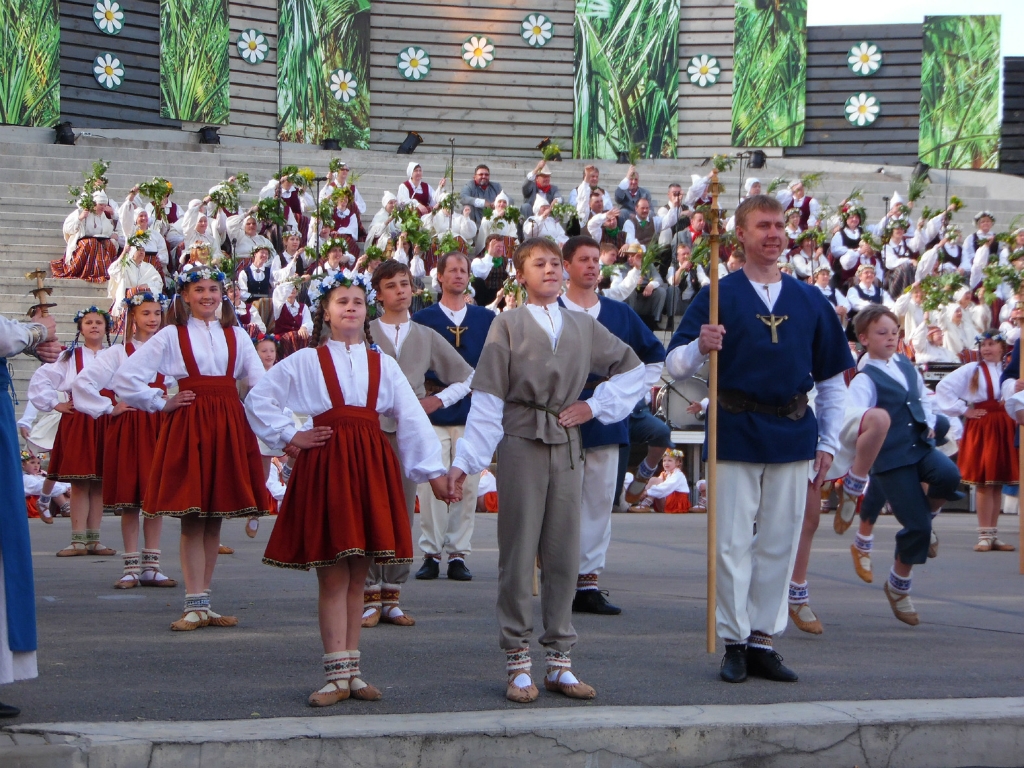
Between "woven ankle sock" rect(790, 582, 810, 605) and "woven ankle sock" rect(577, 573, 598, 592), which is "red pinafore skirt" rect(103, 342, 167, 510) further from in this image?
"woven ankle sock" rect(790, 582, 810, 605)

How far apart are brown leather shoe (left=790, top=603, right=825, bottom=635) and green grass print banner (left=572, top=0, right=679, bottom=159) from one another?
2583 centimetres

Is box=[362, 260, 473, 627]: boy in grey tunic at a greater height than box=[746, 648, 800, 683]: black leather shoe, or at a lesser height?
greater

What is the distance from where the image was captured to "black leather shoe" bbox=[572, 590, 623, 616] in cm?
721

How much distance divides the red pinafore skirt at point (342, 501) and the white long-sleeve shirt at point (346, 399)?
0.19 ft

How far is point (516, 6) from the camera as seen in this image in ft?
107

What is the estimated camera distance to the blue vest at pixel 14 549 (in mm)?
4695

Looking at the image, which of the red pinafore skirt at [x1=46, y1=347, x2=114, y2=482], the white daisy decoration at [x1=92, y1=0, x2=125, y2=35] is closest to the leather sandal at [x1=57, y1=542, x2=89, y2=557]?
the red pinafore skirt at [x1=46, y1=347, x2=114, y2=482]

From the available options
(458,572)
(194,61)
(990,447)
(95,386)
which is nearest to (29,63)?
(194,61)

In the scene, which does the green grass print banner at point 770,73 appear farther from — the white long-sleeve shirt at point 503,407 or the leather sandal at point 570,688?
the leather sandal at point 570,688

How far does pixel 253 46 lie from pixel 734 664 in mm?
27040

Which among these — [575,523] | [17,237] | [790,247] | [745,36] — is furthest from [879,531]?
[745,36]

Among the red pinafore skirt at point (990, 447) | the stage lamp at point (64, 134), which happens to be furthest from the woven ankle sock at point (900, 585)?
the stage lamp at point (64, 134)

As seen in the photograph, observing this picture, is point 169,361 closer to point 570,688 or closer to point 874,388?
point 570,688

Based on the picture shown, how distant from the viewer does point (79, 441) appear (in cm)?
970
